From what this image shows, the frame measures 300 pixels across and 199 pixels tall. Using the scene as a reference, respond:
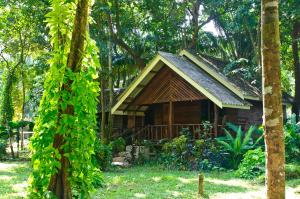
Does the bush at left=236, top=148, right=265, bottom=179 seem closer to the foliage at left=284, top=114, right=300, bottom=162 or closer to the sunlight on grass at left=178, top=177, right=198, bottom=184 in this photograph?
the foliage at left=284, top=114, right=300, bottom=162

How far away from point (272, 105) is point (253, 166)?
Result: 29.4 ft

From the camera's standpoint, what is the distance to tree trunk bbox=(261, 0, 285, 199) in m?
4.40

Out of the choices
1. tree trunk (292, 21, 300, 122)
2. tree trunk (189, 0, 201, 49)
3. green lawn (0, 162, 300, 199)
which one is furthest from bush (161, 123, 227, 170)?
tree trunk (189, 0, 201, 49)

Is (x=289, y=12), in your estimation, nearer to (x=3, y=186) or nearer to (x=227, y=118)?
(x=227, y=118)

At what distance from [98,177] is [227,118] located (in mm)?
13731

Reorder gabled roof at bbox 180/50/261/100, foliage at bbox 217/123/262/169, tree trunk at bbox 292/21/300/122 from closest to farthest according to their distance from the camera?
foliage at bbox 217/123/262/169, gabled roof at bbox 180/50/261/100, tree trunk at bbox 292/21/300/122

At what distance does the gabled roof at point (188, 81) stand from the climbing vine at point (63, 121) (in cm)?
1112

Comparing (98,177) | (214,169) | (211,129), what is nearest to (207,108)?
(211,129)

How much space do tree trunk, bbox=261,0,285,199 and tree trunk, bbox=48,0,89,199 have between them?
2.09 meters

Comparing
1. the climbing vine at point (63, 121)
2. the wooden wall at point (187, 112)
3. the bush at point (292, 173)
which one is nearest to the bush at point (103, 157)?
the wooden wall at point (187, 112)

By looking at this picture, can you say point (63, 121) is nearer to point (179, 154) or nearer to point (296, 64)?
point (179, 154)

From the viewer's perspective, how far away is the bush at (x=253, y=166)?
12773 millimetres

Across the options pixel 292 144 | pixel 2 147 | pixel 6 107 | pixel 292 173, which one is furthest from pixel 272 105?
pixel 6 107

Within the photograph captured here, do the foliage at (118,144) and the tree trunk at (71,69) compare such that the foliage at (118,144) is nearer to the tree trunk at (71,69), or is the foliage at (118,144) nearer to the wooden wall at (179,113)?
the wooden wall at (179,113)
